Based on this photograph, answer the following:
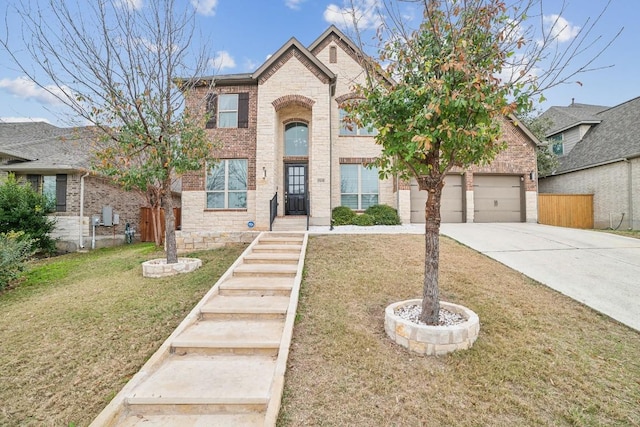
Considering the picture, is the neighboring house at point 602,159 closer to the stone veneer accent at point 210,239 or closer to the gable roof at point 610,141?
the gable roof at point 610,141

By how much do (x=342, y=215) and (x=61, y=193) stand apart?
11.8 m

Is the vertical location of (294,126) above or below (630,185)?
above

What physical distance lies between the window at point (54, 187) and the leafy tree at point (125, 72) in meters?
7.46

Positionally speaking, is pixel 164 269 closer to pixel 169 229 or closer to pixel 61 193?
pixel 169 229

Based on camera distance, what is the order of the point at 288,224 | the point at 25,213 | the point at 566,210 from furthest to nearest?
1. the point at 566,210
2. the point at 288,224
3. the point at 25,213

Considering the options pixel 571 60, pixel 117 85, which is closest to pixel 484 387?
pixel 571 60

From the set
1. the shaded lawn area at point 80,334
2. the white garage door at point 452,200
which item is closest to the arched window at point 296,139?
the white garage door at point 452,200

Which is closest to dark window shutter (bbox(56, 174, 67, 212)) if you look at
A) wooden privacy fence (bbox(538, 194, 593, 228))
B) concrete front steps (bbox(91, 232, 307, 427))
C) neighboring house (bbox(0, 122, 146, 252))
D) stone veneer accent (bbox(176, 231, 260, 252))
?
neighboring house (bbox(0, 122, 146, 252))

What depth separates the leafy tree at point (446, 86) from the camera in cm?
341

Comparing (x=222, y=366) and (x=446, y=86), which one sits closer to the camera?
(x=446, y=86)

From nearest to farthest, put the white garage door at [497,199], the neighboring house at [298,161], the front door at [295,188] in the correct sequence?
the neighboring house at [298,161], the front door at [295,188], the white garage door at [497,199]

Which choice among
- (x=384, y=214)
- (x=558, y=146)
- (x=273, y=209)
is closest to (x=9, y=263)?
(x=273, y=209)

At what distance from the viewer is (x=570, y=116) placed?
62.9 ft

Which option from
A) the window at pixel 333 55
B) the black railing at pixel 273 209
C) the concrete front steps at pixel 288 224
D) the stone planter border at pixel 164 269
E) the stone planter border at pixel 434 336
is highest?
the window at pixel 333 55
